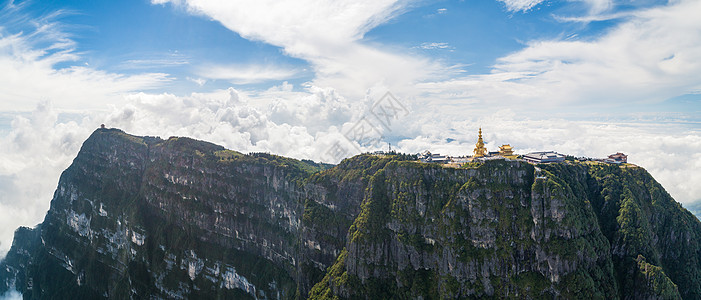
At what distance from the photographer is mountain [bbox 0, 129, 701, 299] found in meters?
83.8

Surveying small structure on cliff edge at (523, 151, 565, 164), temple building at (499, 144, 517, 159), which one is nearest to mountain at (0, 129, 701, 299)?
small structure on cliff edge at (523, 151, 565, 164)

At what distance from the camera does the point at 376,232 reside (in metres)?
101

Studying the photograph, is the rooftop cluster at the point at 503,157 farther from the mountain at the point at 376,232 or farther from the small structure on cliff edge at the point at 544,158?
the mountain at the point at 376,232

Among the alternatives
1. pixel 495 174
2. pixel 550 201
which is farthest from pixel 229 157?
pixel 550 201

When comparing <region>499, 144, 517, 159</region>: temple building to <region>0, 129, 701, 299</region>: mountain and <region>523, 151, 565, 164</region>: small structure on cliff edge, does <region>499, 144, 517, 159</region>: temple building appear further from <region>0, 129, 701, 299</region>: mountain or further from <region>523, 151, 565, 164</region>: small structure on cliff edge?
<region>0, 129, 701, 299</region>: mountain

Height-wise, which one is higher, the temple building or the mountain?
the temple building

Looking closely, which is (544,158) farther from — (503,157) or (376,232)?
(376,232)

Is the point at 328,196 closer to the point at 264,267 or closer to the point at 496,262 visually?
the point at 264,267

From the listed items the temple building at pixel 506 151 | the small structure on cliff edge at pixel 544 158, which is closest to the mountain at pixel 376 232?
the small structure on cliff edge at pixel 544 158

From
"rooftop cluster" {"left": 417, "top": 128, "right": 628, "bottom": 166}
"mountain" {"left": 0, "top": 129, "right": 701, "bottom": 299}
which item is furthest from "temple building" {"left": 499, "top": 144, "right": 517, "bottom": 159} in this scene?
"mountain" {"left": 0, "top": 129, "right": 701, "bottom": 299}

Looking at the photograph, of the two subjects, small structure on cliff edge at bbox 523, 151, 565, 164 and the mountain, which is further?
small structure on cliff edge at bbox 523, 151, 565, 164

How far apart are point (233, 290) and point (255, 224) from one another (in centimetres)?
2580

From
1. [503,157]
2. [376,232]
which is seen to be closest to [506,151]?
[503,157]

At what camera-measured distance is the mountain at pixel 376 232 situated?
275 feet
